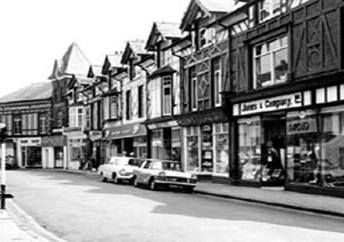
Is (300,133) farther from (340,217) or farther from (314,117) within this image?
(340,217)

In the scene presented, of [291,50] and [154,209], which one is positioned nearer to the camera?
[154,209]

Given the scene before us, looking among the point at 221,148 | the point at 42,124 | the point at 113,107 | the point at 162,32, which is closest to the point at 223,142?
the point at 221,148

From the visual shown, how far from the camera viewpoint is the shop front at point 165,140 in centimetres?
3462

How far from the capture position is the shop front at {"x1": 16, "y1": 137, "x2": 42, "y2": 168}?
68062 millimetres

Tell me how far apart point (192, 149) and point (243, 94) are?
295 inches

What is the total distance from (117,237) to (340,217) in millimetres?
6641

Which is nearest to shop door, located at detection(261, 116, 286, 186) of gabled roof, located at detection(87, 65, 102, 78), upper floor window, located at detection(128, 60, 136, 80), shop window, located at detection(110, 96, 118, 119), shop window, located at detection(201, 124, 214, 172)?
shop window, located at detection(201, 124, 214, 172)

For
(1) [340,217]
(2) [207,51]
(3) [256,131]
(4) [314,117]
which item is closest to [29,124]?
(2) [207,51]

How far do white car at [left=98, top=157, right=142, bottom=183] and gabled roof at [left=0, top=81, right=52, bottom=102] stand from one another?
36.6 metres

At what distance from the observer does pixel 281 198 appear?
65.0 feet

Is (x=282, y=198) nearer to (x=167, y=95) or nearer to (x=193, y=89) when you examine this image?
(x=193, y=89)

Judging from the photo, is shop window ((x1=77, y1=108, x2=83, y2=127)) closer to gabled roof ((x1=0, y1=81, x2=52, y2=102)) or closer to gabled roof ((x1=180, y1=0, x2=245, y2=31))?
gabled roof ((x1=0, y1=81, x2=52, y2=102))

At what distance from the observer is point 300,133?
2198 cm

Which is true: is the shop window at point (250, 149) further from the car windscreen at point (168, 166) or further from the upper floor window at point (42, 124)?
the upper floor window at point (42, 124)
